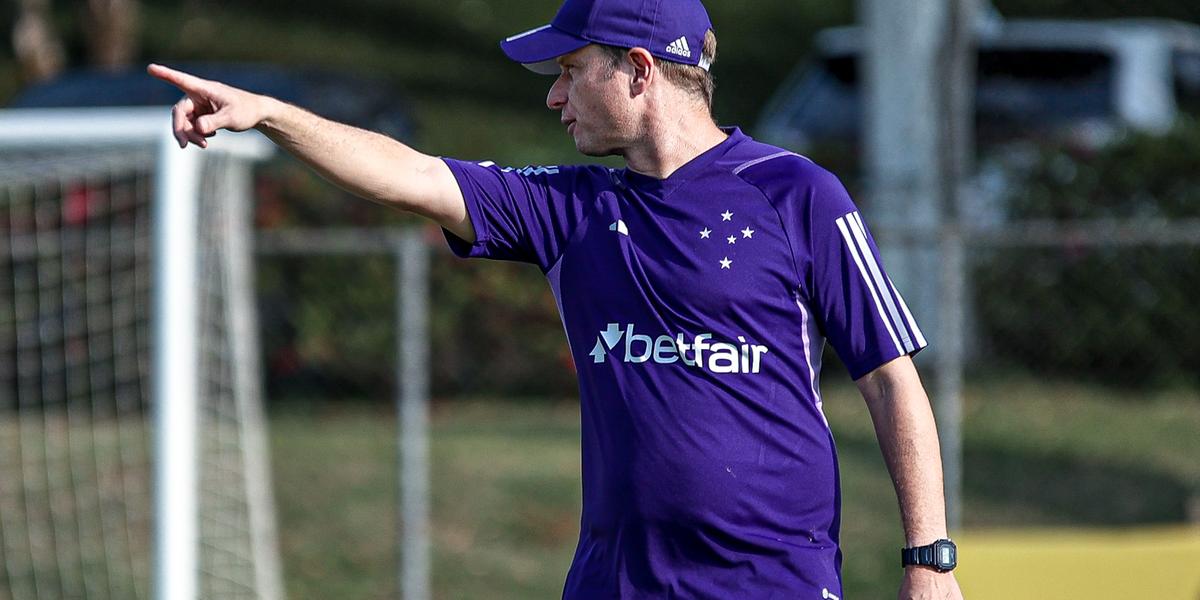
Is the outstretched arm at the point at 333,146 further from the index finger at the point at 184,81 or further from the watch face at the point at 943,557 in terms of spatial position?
the watch face at the point at 943,557

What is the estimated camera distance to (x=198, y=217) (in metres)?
6.98

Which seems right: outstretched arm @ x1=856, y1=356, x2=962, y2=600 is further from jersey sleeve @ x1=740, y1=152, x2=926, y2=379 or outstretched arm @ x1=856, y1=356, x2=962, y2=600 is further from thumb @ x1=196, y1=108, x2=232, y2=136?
thumb @ x1=196, y1=108, x2=232, y2=136

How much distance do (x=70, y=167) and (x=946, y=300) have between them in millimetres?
4065

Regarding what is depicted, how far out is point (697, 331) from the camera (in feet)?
10.7

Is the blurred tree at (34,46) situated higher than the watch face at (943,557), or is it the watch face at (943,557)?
the blurred tree at (34,46)

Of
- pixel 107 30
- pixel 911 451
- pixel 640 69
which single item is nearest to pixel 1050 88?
pixel 640 69

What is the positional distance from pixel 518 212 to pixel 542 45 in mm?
372

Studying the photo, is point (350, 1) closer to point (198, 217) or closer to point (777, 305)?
point (198, 217)

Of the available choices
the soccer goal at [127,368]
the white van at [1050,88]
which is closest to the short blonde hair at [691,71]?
the soccer goal at [127,368]

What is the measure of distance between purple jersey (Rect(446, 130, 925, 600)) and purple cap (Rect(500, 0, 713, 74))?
279mm

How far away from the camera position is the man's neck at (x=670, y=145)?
11.1 ft

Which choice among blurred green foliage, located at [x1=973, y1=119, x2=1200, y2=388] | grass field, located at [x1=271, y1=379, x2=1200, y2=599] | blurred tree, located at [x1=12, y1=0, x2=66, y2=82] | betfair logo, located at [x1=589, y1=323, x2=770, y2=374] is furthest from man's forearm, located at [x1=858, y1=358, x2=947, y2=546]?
blurred tree, located at [x1=12, y1=0, x2=66, y2=82]

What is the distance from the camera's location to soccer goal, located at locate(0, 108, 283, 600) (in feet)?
18.9

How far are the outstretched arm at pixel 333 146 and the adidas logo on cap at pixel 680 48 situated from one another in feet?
1.79
